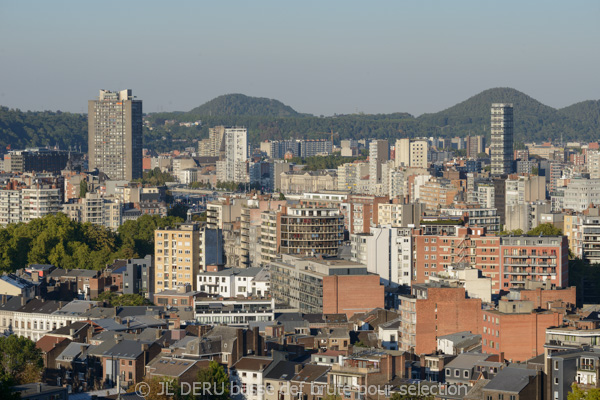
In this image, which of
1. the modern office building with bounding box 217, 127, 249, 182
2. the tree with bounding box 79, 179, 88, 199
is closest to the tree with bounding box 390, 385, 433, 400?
the tree with bounding box 79, 179, 88, 199

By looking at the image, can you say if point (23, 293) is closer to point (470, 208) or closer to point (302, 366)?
point (302, 366)

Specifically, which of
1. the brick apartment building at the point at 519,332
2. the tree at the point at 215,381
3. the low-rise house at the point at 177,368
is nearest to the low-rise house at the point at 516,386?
the brick apartment building at the point at 519,332

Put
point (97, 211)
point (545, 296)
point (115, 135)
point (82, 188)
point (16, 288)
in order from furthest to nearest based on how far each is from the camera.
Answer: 1. point (115, 135)
2. point (82, 188)
3. point (97, 211)
4. point (16, 288)
5. point (545, 296)

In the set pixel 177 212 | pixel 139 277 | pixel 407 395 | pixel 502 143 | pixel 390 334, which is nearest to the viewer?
pixel 407 395

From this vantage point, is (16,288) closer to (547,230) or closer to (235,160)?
(547,230)

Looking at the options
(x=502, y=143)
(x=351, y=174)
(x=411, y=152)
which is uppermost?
(x=502, y=143)

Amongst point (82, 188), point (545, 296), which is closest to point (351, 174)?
point (82, 188)
